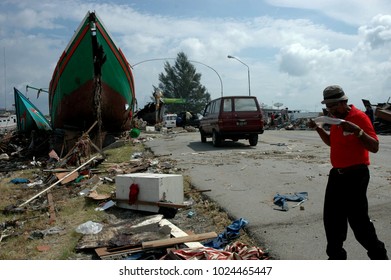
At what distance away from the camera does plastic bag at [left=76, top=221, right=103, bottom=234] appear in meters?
5.49

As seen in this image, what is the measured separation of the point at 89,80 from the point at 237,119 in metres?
5.71

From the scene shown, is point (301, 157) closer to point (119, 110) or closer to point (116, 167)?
point (116, 167)

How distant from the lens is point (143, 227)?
5211 mm

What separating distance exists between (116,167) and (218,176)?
3.03 metres

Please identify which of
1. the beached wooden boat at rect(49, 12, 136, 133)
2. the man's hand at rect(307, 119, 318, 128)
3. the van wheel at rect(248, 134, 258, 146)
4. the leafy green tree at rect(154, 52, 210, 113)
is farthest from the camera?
the leafy green tree at rect(154, 52, 210, 113)

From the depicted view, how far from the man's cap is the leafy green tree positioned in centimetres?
7685

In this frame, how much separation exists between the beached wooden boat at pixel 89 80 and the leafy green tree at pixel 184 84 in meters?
64.1

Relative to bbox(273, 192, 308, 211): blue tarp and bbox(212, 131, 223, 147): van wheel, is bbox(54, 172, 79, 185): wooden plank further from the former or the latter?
bbox(212, 131, 223, 147): van wheel

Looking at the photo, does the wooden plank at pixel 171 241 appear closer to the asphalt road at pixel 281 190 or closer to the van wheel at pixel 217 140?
the asphalt road at pixel 281 190

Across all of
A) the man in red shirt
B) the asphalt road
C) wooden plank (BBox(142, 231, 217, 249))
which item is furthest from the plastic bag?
the man in red shirt

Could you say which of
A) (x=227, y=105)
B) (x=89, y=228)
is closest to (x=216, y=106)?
(x=227, y=105)

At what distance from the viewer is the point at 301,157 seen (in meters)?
11.6

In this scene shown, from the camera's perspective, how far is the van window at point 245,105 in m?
15.0

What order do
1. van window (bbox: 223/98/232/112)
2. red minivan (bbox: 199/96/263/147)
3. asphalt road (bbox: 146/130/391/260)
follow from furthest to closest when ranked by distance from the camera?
van window (bbox: 223/98/232/112) < red minivan (bbox: 199/96/263/147) < asphalt road (bbox: 146/130/391/260)
